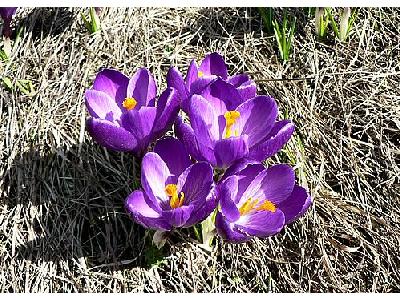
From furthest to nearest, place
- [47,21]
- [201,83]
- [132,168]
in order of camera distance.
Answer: [47,21] → [132,168] → [201,83]

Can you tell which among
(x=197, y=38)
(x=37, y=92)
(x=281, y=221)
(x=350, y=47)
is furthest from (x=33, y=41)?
(x=281, y=221)

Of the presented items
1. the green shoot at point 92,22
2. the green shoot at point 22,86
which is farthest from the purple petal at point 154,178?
the green shoot at point 92,22

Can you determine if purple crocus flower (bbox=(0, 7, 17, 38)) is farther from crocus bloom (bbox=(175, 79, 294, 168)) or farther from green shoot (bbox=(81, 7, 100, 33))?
crocus bloom (bbox=(175, 79, 294, 168))

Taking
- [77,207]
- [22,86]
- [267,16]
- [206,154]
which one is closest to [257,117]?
[206,154]

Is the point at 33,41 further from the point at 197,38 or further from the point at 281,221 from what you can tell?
the point at 281,221

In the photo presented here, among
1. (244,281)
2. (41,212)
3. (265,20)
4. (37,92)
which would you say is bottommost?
(244,281)

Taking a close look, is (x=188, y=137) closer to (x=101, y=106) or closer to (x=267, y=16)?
(x=101, y=106)
